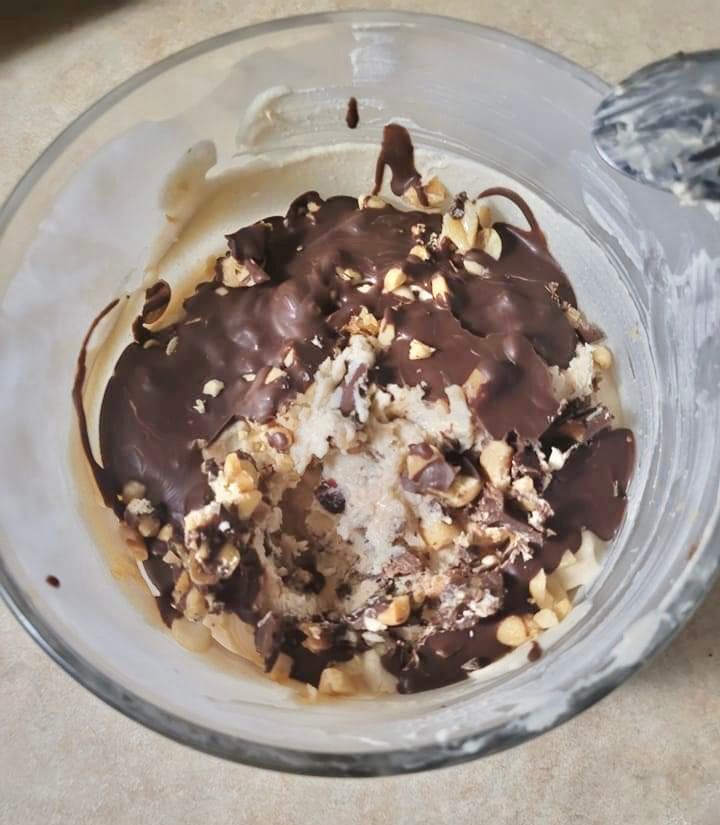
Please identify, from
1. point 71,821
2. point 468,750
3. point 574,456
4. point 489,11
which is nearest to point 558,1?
point 489,11

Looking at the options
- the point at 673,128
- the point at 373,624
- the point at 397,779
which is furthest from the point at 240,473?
the point at 673,128

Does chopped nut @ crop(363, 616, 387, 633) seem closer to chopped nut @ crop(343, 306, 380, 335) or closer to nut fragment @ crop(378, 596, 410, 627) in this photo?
nut fragment @ crop(378, 596, 410, 627)

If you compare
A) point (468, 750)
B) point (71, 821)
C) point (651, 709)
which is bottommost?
point (71, 821)

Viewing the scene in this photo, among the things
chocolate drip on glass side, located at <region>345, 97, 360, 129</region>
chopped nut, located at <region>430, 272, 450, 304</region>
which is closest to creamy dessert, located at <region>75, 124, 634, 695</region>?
chopped nut, located at <region>430, 272, 450, 304</region>

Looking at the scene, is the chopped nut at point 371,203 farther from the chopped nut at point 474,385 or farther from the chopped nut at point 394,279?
the chopped nut at point 474,385

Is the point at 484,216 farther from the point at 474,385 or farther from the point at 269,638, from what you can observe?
the point at 269,638

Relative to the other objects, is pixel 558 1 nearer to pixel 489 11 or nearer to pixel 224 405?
pixel 489 11

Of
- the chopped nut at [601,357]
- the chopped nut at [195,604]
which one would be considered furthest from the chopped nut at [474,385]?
the chopped nut at [195,604]
